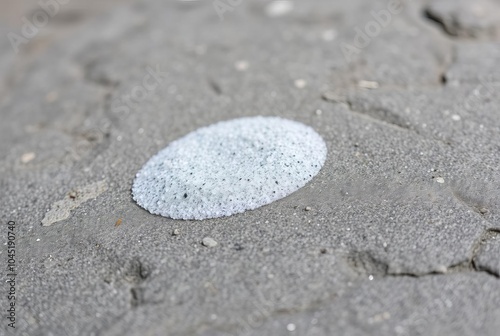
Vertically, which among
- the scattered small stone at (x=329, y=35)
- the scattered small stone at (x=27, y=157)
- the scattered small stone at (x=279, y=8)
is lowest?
the scattered small stone at (x=279, y=8)

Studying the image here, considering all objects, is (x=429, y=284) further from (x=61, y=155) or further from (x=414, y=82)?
(x=61, y=155)

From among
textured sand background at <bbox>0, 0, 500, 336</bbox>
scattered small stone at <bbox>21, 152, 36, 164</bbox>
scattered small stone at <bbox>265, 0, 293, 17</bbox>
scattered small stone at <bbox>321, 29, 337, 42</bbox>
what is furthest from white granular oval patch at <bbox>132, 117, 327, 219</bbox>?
scattered small stone at <bbox>265, 0, 293, 17</bbox>

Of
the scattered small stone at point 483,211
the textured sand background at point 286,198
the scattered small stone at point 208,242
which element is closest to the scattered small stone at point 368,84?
the textured sand background at point 286,198

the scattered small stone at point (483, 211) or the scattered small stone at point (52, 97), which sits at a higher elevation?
the scattered small stone at point (483, 211)

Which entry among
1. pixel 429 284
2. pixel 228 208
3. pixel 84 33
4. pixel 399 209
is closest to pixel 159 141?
pixel 228 208

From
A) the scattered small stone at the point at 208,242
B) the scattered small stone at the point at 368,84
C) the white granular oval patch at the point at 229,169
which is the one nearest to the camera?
the scattered small stone at the point at 208,242

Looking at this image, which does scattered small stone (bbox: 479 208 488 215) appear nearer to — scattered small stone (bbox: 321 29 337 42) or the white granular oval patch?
the white granular oval patch

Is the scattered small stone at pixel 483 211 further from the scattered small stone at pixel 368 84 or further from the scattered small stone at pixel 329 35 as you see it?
the scattered small stone at pixel 329 35
